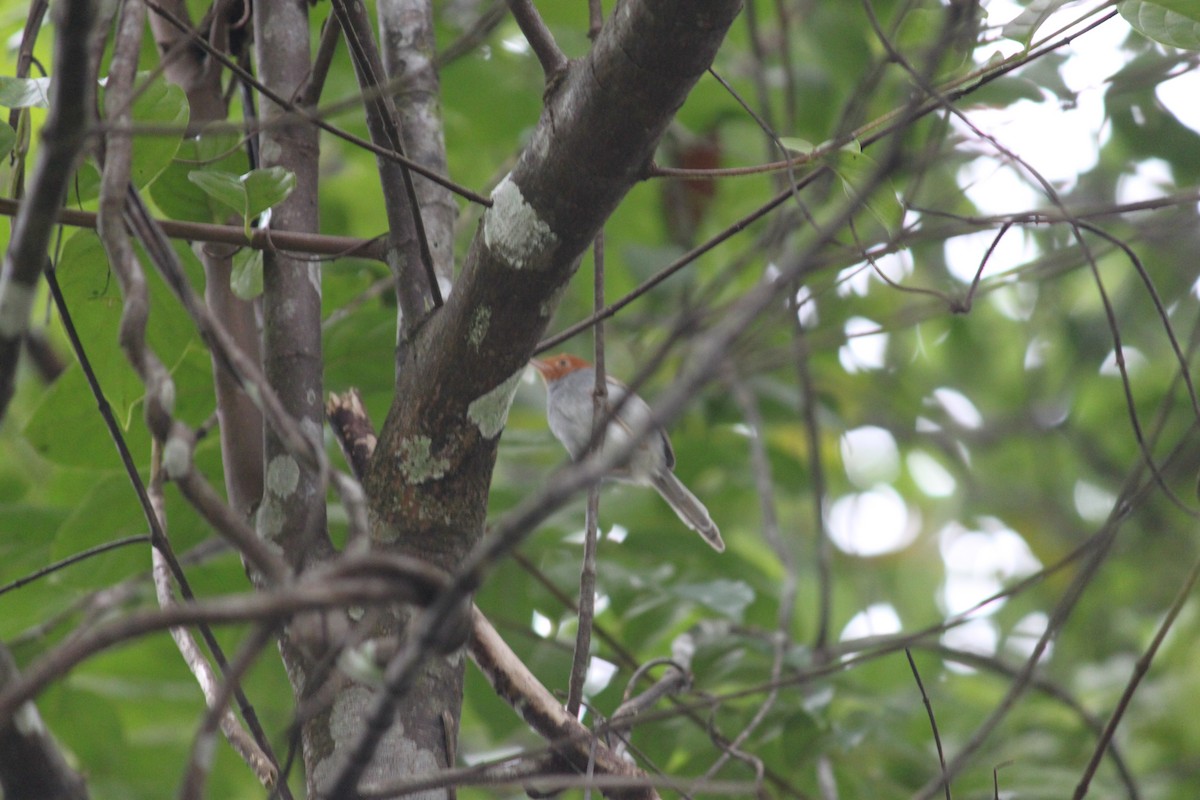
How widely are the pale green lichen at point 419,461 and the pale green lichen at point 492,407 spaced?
0.27ft

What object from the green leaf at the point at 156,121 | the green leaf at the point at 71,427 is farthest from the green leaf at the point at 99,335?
the green leaf at the point at 156,121

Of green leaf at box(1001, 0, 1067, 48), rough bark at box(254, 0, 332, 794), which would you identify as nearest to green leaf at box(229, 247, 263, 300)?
rough bark at box(254, 0, 332, 794)

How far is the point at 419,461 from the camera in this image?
185 centimetres

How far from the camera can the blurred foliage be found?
226cm

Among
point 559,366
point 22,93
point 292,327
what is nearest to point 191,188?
point 292,327

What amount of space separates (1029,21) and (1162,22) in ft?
0.76

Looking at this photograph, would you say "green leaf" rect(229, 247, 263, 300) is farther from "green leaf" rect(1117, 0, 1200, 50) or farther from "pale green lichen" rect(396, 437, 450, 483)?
"green leaf" rect(1117, 0, 1200, 50)

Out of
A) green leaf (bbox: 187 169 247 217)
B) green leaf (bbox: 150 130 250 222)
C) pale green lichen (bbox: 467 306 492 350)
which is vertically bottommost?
pale green lichen (bbox: 467 306 492 350)

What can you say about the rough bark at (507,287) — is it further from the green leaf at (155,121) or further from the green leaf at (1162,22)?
the green leaf at (1162,22)

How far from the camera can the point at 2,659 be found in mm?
1316

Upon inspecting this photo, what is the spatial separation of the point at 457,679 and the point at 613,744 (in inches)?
16.3

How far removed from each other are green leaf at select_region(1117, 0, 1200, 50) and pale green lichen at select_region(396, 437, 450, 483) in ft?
4.50

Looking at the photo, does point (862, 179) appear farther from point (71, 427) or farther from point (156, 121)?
point (71, 427)

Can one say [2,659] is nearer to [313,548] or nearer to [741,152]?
[313,548]
